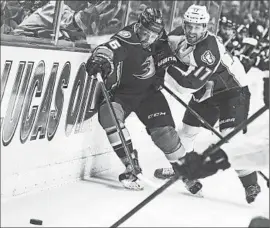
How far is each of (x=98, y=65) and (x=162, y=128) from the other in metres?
0.64

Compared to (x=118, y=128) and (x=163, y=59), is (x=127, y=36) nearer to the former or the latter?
(x=163, y=59)

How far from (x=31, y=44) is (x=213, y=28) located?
317 centimetres

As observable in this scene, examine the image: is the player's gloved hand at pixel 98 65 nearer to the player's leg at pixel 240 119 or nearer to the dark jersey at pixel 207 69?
the dark jersey at pixel 207 69

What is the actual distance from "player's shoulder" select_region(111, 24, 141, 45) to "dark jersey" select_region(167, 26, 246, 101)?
1.08ft

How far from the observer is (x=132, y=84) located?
375 centimetres

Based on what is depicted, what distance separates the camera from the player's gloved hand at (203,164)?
213 centimetres

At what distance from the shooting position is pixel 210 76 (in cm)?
386

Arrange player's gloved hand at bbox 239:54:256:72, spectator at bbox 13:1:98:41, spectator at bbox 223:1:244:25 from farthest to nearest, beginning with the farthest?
1. spectator at bbox 223:1:244:25
2. player's gloved hand at bbox 239:54:256:72
3. spectator at bbox 13:1:98:41

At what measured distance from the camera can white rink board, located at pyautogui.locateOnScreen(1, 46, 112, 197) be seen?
2.99m

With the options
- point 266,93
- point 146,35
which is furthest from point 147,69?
point 266,93

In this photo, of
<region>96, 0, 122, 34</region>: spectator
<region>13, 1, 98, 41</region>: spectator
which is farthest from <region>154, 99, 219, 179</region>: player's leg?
<region>13, 1, 98, 41</region>: spectator

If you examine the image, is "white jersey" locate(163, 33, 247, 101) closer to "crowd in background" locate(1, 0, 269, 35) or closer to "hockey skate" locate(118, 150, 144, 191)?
"crowd in background" locate(1, 0, 269, 35)

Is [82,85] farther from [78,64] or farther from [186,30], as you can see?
[186,30]

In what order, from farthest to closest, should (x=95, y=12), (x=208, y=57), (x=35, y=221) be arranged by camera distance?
(x=208, y=57) → (x=95, y=12) → (x=35, y=221)
